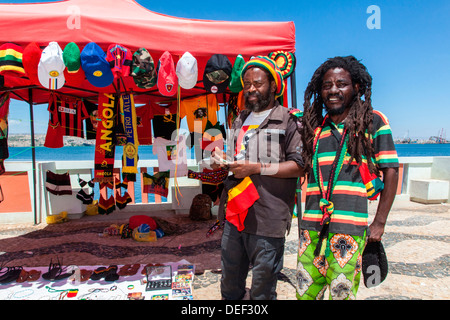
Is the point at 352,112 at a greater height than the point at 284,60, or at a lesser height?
lesser

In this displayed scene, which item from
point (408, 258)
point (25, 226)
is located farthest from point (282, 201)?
point (25, 226)

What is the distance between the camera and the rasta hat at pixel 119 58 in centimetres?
282

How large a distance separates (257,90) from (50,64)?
7.52ft

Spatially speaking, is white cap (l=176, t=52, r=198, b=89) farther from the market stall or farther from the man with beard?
the man with beard

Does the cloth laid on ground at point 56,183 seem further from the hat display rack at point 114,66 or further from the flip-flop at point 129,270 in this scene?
the flip-flop at point 129,270

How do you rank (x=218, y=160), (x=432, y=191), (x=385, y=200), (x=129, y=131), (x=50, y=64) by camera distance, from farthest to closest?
(x=432, y=191) < (x=129, y=131) < (x=50, y=64) < (x=218, y=160) < (x=385, y=200)

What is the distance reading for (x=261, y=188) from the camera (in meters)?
1.73

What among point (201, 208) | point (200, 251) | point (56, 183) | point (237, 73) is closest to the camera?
point (237, 73)

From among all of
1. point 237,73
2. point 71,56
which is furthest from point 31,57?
point 237,73

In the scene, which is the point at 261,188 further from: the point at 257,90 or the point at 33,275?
the point at 33,275

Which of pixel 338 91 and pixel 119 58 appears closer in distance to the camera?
pixel 338 91

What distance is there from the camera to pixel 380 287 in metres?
2.86
